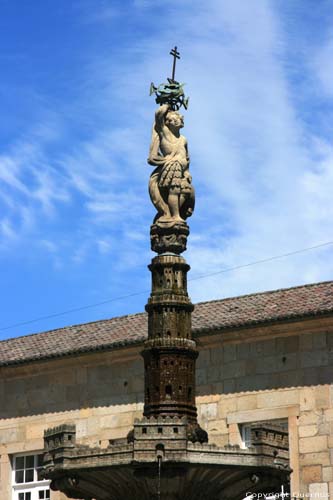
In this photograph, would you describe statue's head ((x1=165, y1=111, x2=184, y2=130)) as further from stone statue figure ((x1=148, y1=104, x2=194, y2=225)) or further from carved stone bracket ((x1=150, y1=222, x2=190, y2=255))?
carved stone bracket ((x1=150, y1=222, x2=190, y2=255))

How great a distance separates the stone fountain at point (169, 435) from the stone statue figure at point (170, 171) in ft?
0.04

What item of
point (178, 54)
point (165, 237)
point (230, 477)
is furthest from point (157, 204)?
point (230, 477)

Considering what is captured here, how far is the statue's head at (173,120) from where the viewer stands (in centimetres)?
1648

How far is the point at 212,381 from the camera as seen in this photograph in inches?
1051

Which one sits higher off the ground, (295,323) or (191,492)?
(295,323)

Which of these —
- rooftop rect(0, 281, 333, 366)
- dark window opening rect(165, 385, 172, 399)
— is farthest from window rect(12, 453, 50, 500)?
dark window opening rect(165, 385, 172, 399)

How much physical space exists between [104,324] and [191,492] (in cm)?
1539

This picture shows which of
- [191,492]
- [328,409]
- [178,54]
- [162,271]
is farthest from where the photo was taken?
[328,409]

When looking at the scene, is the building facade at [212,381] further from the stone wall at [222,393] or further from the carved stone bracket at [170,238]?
the carved stone bracket at [170,238]

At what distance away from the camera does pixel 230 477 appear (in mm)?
14766

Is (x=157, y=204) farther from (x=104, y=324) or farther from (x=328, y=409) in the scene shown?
(x=104, y=324)

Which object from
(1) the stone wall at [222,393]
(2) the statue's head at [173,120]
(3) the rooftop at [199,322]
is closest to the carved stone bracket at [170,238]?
(2) the statue's head at [173,120]

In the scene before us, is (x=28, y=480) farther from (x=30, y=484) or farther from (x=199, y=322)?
(x=199, y=322)

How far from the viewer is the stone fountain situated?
14.4 m
